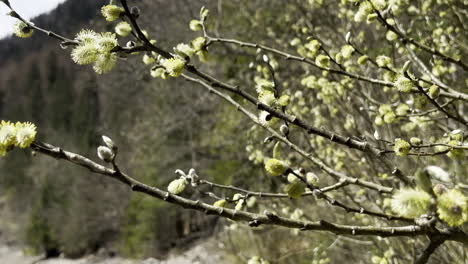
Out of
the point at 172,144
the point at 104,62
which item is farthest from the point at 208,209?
the point at 172,144

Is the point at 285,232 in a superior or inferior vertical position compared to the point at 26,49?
inferior

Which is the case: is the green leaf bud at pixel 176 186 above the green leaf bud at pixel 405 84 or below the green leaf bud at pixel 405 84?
below

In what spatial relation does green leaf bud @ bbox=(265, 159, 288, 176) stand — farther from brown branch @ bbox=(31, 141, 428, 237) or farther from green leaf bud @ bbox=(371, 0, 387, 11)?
green leaf bud @ bbox=(371, 0, 387, 11)

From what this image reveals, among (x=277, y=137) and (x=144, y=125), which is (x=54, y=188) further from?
(x=277, y=137)

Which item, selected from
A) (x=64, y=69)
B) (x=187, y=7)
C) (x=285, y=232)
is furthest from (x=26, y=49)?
(x=285, y=232)

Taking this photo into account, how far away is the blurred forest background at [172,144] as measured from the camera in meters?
4.29

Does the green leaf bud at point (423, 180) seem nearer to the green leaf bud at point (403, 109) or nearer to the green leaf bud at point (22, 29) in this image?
the green leaf bud at point (403, 109)

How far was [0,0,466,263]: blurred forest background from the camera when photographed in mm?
4293

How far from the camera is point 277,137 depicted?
53.1 inches

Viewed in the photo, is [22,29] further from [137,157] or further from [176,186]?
[137,157]

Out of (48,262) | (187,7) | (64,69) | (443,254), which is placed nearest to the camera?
(443,254)

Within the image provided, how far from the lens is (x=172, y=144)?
36.6 ft

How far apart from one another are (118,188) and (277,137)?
13.5 metres

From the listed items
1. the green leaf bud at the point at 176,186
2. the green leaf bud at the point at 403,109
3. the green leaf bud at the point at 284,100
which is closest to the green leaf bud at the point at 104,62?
the green leaf bud at the point at 176,186
